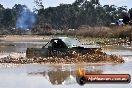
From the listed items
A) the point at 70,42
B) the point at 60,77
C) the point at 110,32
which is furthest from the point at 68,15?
the point at 60,77

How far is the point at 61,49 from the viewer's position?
2781 cm

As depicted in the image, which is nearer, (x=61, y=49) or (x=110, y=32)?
(x=61, y=49)

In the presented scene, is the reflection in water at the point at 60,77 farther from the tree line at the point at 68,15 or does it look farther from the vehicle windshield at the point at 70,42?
the tree line at the point at 68,15

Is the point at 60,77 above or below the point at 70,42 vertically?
below

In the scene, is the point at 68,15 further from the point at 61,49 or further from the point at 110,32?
the point at 61,49

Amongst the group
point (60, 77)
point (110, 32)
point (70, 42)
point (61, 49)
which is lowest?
point (110, 32)

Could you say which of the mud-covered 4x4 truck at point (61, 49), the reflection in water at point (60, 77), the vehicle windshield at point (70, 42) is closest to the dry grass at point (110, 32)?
the vehicle windshield at point (70, 42)

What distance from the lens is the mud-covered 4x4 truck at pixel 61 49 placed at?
27203 mm

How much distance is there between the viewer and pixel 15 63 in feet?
84.6

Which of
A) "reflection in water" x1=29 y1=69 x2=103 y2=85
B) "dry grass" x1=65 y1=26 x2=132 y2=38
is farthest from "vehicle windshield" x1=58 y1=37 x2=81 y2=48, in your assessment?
"dry grass" x1=65 y1=26 x2=132 y2=38

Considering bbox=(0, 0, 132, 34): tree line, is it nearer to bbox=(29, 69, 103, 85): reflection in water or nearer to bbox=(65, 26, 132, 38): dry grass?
bbox=(65, 26, 132, 38): dry grass

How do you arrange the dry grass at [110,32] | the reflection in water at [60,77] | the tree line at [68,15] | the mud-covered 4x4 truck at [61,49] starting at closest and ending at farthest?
the reflection in water at [60,77]
the mud-covered 4x4 truck at [61,49]
the dry grass at [110,32]
the tree line at [68,15]

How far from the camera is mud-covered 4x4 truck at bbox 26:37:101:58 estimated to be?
27.2 metres

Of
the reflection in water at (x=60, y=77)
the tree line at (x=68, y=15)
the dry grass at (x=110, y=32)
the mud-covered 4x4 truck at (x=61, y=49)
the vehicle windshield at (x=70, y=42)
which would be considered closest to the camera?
the reflection in water at (x=60, y=77)
